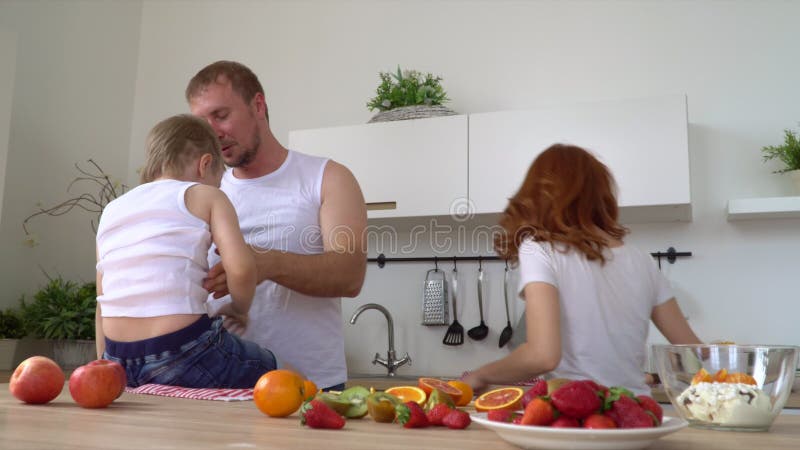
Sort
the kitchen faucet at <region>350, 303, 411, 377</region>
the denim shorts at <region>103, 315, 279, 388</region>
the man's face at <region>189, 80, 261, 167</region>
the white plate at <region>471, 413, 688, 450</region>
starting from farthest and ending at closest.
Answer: the kitchen faucet at <region>350, 303, 411, 377</region>, the man's face at <region>189, 80, 261, 167</region>, the denim shorts at <region>103, 315, 279, 388</region>, the white plate at <region>471, 413, 688, 450</region>

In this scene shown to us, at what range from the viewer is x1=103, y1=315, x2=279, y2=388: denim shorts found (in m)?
1.22

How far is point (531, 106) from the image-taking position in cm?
336

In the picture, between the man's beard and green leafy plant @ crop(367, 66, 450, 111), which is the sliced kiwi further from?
green leafy plant @ crop(367, 66, 450, 111)

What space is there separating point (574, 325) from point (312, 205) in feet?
2.29

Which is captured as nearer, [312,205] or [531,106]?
[312,205]

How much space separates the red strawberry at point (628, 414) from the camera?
63cm

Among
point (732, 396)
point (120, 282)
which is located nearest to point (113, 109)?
point (120, 282)

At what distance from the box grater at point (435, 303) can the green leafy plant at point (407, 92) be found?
31.5 inches

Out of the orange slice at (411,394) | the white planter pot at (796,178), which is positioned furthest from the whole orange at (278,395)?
the white planter pot at (796,178)

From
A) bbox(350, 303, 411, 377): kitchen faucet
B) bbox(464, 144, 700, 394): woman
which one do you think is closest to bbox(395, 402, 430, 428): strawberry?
bbox(464, 144, 700, 394): woman

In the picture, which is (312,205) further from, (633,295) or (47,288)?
(47,288)

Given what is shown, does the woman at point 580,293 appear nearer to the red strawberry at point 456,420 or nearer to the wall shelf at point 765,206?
the red strawberry at point 456,420

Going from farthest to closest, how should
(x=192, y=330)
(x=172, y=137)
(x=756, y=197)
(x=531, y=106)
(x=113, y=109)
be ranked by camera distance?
(x=113, y=109) → (x=531, y=106) → (x=756, y=197) → (x=172, y=137) → (x=192, y=330)

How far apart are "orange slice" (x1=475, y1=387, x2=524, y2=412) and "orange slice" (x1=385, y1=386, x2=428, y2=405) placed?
0.23ft
